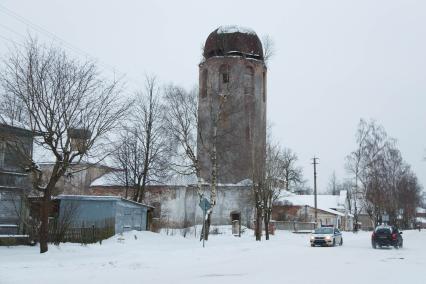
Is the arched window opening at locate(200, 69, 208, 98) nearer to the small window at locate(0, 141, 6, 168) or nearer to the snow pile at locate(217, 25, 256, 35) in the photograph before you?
the snow pile at locate(217, 25, 256, 35)

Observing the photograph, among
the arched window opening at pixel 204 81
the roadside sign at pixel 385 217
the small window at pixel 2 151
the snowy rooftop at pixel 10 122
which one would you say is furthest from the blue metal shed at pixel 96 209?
the roadside sign at pixel 385 217

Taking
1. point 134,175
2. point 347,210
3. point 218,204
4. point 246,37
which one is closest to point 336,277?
point 134,175

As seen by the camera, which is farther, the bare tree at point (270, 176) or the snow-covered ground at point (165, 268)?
the bare tree at point (270, 176)

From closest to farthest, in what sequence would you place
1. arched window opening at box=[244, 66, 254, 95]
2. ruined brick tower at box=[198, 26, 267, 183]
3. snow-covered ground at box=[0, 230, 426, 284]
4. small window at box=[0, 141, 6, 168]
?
snow-covered ground at box=[0, 230, 426, 284]
small window at box=[0, 141, 6, 168]
ruined brick tower at box=[198, 26, 267, 183]
arched window opening at box=[244, 66, 254, 95]

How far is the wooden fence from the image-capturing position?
24.6m

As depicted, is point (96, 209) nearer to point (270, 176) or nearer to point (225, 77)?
point (270, 176)

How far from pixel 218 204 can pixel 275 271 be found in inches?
1576

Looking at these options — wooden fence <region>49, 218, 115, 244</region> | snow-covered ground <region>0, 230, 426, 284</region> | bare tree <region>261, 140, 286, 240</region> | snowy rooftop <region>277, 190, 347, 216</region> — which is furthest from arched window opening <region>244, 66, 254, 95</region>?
snow-covered ground <region>0, 230, 426, 284</region>

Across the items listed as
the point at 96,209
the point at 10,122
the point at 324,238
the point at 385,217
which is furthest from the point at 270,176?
the point at 385,217

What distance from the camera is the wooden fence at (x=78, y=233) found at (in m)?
24.6

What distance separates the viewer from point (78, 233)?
85.6 ft

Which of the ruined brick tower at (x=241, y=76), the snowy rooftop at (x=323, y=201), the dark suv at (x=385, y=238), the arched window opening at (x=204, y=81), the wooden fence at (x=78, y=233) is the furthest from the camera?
the snowy rooftop at (x=323, y=201)

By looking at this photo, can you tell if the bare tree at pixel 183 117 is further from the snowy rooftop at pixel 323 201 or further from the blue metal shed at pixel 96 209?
the snowy rooftop at pixel 323 201

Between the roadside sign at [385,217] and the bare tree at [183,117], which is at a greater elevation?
the bare tree at [183,117]
